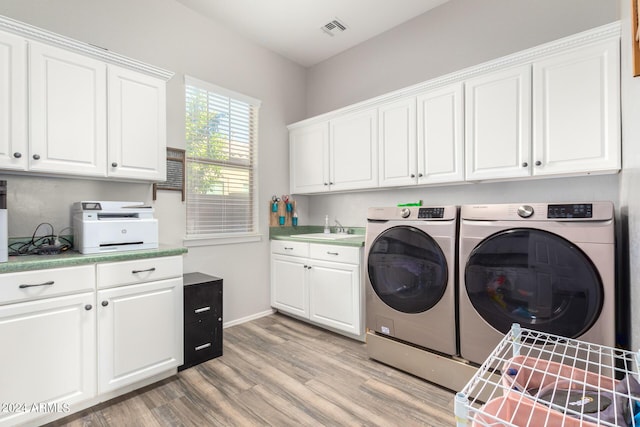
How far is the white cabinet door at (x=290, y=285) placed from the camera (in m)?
3.08

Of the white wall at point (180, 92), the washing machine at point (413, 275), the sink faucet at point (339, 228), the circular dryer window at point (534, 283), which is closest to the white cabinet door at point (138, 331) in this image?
the white wall at point (180, 92)

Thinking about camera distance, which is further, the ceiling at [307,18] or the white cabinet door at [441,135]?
the ceiling at [307,18]

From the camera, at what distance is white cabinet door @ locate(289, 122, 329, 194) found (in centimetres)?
333

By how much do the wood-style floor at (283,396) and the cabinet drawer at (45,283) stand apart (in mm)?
743

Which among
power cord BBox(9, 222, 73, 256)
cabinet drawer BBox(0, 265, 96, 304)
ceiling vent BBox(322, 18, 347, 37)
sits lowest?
cabinet drawer BBox(0, 265, 96, 304)

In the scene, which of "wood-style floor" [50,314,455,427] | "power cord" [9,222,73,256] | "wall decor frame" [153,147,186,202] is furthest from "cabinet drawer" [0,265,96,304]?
"wall decor frame" [153,147,186,202]

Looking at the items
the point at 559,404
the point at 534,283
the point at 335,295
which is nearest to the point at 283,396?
the point at 335,295

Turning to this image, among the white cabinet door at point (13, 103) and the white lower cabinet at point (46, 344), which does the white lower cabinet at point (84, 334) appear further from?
the white cabinet door at point (13, 103)

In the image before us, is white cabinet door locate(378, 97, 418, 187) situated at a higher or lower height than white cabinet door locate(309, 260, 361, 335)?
higher

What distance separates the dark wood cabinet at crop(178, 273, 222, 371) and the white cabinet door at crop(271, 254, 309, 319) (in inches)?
34.5

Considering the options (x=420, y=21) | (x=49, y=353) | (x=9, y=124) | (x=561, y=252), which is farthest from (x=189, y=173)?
(x=561, y=252)

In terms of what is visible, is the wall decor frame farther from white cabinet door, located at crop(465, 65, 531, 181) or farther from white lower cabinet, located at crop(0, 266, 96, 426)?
white cabinet door, located at crop(465, 65, 531, 181)

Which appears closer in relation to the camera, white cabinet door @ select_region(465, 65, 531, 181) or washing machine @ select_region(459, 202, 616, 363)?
washing machine @ select_region(459, 202, 616, 363)

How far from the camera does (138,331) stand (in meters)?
1.96
